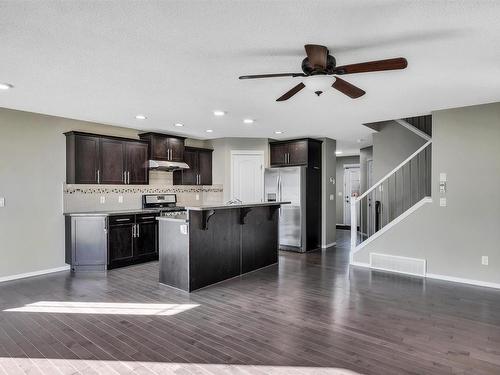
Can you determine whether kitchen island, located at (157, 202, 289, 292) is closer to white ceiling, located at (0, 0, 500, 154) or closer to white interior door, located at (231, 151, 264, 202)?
white ceiling, located at (0, 0, 500, 154)

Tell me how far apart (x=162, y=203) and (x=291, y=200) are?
265cm

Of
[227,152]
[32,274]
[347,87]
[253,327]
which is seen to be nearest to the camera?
[347,87]

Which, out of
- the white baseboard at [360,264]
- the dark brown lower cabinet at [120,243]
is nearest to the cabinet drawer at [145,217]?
the dark brown lower cabinet at [120,243]

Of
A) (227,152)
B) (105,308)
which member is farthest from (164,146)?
(105,308)

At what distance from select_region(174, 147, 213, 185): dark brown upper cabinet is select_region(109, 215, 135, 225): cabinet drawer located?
65.6 inches

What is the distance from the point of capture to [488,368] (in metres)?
2.41

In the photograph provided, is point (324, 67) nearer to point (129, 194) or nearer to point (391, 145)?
point (391, 145)

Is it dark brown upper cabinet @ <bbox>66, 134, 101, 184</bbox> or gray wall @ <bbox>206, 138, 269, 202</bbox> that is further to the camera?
gray wall @ <bbox>206, 138, 269, 202</bbox>

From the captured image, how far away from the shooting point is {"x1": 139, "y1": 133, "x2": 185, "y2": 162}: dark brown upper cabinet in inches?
248

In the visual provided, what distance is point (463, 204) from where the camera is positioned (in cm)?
459

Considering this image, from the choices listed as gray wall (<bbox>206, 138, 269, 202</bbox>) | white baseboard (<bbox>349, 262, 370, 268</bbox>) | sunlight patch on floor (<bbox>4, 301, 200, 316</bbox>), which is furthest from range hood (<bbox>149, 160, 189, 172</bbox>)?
white baseboard (<bbox>349, 262, 370, 268</bbox>)

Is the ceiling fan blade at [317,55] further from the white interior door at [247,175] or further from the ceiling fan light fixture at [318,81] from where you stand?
the white interior door at [247,175]

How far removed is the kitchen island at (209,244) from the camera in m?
4.21

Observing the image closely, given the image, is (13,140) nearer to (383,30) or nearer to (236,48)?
(236,48)
